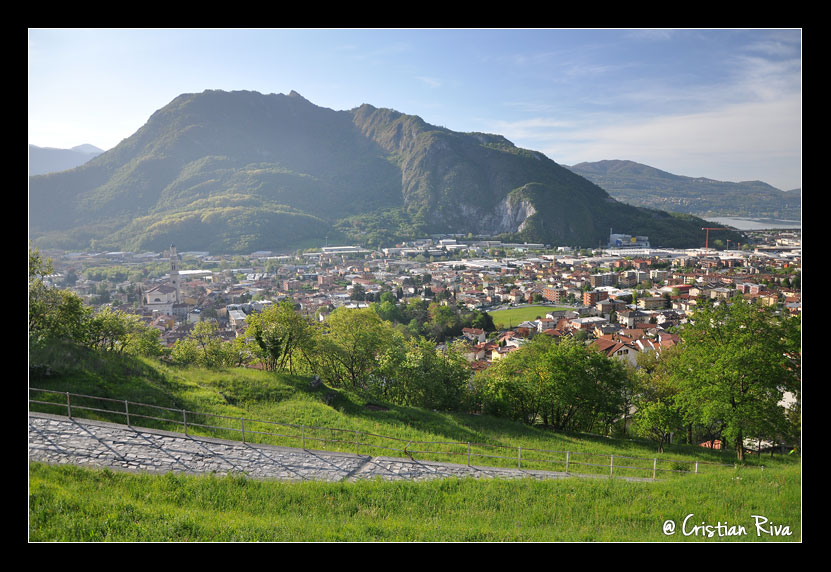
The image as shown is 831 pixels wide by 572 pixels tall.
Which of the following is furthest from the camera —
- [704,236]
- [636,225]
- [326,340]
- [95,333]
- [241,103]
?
[241,103]

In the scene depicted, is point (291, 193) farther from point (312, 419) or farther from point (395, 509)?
point (395, 509)

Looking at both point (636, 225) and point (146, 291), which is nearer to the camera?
point (146, 291)

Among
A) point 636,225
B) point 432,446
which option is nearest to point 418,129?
point 636,225

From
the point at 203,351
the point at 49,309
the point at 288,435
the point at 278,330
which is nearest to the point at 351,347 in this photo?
the point at 278,330

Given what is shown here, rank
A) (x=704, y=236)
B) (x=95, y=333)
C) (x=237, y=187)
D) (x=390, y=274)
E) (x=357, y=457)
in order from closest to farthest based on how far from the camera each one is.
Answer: (x=357, y=457) → (x=95, y=333) → (x=390, y=274) → (x=704, y=236) → (x=237, y=187)

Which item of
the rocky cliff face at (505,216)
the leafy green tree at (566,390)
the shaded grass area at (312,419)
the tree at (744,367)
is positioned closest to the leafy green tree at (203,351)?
the shaded grass area at (312,419)

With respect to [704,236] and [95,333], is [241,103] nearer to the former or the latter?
[704,236]
